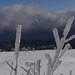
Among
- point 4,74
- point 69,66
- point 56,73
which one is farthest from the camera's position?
point 69,66

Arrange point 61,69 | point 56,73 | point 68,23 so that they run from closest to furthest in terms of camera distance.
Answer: point 68,23, point 56,73, point 61,69

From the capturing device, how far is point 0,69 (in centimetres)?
→ 782

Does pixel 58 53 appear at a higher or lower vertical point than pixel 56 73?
higher

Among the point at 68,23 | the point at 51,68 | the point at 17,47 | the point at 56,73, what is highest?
the point at 68,23

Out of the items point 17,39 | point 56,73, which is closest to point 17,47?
point 17,39

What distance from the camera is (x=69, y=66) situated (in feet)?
28.1

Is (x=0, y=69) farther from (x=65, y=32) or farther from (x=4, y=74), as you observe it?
(x=65, y=32)

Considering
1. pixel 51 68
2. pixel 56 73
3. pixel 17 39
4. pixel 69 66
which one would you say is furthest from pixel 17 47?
pixel 69 66

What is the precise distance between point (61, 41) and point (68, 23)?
3.9 inches

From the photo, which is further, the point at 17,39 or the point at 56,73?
the point at 56,73

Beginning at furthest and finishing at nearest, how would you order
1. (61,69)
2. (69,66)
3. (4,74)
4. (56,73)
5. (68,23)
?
(69,66) < (61,69) < (56,73) < (4,74) < (68,23)

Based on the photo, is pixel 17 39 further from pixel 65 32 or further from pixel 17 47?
pixel 65 32

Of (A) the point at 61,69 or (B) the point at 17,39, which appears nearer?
(B) the point at 17,39

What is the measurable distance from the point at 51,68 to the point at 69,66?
24.8ft
